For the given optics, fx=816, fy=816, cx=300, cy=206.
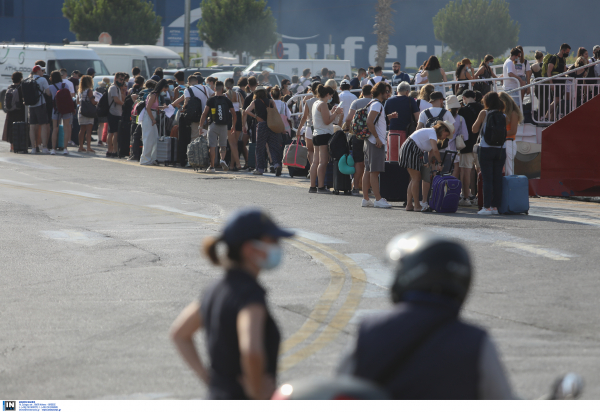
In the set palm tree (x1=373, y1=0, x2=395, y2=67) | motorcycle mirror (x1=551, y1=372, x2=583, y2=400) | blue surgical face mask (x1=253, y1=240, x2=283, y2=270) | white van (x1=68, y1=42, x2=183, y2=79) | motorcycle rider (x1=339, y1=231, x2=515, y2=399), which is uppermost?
Result: palm tree (x1=373, y1=0, x2=395, y2=67)

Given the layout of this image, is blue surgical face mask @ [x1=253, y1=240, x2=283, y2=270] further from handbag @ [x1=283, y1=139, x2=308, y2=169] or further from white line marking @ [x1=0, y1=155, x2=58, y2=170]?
white line marking @ [x1=0, y1=155, x2=58, y2=170]

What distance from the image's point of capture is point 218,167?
18.1 m

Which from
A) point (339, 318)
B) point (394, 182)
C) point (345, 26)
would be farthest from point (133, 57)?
point (345, 26)

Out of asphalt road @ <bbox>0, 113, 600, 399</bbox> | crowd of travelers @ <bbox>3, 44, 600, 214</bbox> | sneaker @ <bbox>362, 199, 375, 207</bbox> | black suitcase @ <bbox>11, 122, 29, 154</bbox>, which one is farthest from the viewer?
black suitcase @ <bbox>11, 122, 29, 154</bbox>

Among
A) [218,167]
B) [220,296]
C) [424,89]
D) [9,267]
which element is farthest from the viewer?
[218,167]

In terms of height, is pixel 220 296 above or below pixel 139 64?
below

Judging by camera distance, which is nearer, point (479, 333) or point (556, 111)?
point (479, 333)

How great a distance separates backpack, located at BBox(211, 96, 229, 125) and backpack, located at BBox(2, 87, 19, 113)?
6713mm

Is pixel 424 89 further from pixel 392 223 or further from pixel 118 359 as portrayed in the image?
pixel 118 359

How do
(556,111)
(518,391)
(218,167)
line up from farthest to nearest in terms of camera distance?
(218,167)
(556,111)
(518,391)

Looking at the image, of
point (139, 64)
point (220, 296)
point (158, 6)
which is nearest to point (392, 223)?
point (220, 296)

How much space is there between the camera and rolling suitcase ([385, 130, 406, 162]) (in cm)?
1287

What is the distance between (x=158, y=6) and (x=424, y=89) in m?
62.8

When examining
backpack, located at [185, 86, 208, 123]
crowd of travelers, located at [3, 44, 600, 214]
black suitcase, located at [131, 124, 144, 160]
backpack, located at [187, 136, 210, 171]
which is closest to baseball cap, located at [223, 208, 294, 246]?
crowd of travelers, located at [3, 44, 600, 214]
